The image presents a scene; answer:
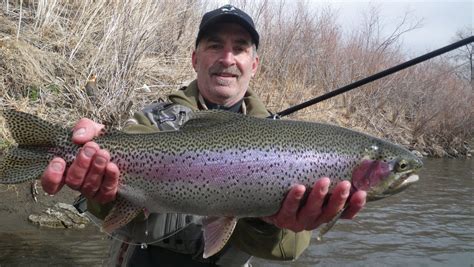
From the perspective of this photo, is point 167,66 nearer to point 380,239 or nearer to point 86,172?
point 380,239

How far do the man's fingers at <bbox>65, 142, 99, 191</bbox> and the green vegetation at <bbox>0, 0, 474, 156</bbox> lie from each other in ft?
19.3

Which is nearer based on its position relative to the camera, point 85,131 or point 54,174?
point 54,174

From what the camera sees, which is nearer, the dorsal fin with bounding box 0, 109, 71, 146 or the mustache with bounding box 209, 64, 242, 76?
the dorsal fin with bounding box 0, 109, 71, 146

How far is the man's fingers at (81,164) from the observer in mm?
2297

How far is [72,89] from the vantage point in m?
8.79

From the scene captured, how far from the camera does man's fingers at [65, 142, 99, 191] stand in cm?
230

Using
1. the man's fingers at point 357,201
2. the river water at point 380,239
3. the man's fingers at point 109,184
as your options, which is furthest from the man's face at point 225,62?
the river water at point 380,239

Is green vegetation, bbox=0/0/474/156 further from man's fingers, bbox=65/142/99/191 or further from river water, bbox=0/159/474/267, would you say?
man's fingers, bbox=65/142/99/191

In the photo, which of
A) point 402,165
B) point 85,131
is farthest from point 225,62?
point 402,165

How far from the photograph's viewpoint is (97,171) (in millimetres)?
2314

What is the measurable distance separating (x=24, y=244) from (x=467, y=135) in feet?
77.0

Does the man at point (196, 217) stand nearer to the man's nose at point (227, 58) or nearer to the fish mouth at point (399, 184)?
the man's nose at point (227, 58)

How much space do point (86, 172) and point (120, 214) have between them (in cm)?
29

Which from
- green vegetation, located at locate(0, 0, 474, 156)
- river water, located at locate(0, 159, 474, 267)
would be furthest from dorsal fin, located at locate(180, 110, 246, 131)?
green vegetation, located at locate(0, 0, 474, 156)
